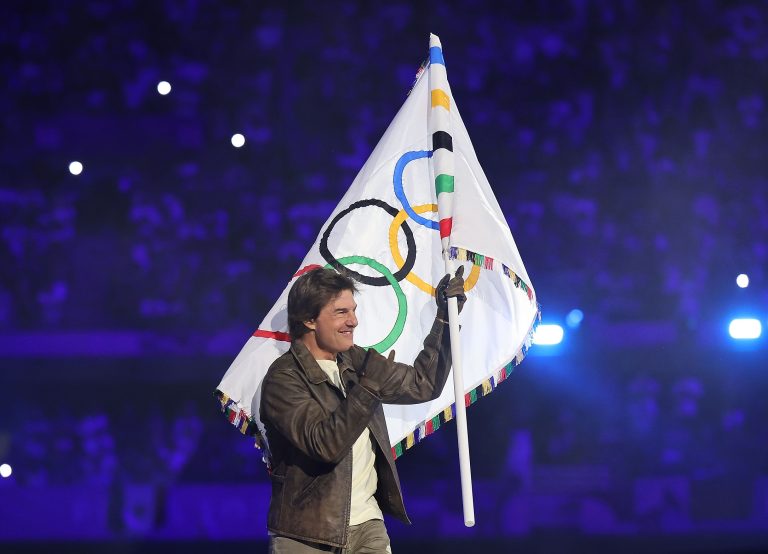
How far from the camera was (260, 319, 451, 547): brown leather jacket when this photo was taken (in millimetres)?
2260

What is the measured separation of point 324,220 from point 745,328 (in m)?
2.54

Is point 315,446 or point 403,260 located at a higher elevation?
point 403,260

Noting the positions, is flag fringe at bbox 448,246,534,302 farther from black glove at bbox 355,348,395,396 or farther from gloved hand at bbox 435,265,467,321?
black glove at bbox 355,348,395,396

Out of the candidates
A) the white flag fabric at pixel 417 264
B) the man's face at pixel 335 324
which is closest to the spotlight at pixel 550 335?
the white flag fabric at pixel 417 264

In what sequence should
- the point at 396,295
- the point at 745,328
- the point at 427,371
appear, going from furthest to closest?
the point at 745,328, the point at 396,295, the point at 427,371

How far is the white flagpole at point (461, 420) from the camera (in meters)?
2.49

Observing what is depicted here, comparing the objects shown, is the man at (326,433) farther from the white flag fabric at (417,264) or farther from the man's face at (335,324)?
the white flag fabric at (417,264)

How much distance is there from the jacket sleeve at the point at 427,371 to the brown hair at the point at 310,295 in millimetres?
263

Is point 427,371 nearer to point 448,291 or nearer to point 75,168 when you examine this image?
point 448,291

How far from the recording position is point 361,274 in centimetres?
312

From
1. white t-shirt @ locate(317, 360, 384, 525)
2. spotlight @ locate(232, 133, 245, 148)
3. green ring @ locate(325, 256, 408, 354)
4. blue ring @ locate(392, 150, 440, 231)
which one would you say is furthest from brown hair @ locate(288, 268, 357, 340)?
spotlight @ locate(232, 133, 245, 148)

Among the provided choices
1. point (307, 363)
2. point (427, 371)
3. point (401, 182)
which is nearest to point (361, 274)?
point (401, 182)

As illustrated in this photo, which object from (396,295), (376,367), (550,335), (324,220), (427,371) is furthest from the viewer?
(550,335)

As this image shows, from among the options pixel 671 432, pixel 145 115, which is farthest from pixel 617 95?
pixel 145 115
